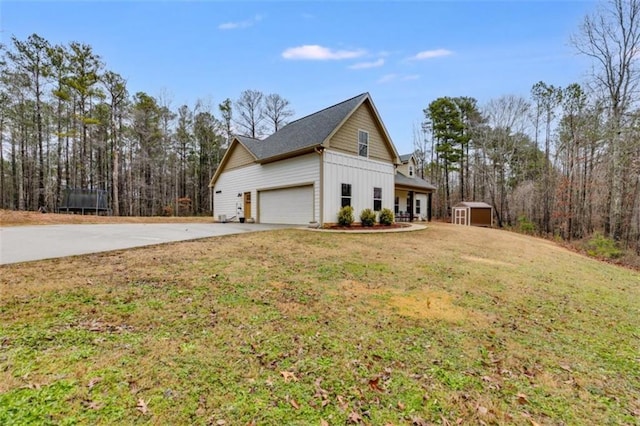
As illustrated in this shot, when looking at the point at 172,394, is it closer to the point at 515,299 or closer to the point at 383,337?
the point at 383,337

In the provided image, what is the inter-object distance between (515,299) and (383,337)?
3.45 metres

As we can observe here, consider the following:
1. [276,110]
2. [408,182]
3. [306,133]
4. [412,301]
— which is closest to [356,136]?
[306,133]

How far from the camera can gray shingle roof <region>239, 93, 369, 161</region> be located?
44.2 feet

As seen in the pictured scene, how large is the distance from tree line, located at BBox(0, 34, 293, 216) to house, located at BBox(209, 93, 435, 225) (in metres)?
14.4

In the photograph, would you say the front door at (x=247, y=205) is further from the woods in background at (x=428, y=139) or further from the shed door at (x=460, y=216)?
the shed door at (x=460, y=216)

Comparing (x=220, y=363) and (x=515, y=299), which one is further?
(x=515, y=299)

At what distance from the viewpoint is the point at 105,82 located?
78.1ft

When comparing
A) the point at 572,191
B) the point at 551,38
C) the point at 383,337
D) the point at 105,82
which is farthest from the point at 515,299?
the point at 105,82

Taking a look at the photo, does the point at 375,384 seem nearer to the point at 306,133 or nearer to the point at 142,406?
the point at 142,406

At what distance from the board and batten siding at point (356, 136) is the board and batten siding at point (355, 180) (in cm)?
37

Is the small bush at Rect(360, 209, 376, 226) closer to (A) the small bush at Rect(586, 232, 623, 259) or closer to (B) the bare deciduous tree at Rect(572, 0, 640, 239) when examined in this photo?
(A) the small bush at Rect(586, 232, 623, 259)

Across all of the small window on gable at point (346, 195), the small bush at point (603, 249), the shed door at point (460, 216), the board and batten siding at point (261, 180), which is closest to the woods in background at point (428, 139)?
the small bush at point (603, 249)

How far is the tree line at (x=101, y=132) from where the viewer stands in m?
21.9

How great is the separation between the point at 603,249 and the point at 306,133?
1642cm
